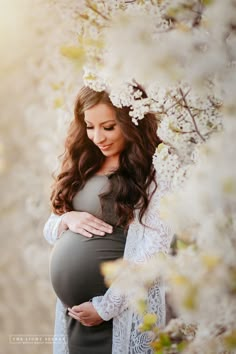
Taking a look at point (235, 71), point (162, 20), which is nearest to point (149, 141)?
point (162, 20)

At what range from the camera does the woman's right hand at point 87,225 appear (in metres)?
1.95

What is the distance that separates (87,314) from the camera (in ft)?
6.36

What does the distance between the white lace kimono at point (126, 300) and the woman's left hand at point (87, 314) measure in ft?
0.06

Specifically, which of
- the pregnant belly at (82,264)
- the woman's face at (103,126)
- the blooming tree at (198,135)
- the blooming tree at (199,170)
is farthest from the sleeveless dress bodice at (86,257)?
the blooming tree at (199,170)

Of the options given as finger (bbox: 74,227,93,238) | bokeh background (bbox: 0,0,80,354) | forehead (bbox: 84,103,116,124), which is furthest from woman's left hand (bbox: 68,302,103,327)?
bokeh background (bbox: 0,0,80,354)

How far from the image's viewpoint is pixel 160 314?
194cm

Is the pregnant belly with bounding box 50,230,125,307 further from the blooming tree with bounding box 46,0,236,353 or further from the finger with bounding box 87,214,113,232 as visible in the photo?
the blooming tree with bounding box 46,0,236,353

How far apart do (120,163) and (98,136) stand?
139mm

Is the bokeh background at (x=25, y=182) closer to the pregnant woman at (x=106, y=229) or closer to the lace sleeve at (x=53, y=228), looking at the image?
the lace sleeve at (x=53, y=228)

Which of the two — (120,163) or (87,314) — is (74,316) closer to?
(87,314)

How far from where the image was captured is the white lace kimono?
1.88 m

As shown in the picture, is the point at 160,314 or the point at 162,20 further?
the point at 160,314

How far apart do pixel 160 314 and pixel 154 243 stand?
0.22 m

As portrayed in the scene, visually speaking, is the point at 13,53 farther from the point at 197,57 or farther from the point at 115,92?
the point at 197,57
